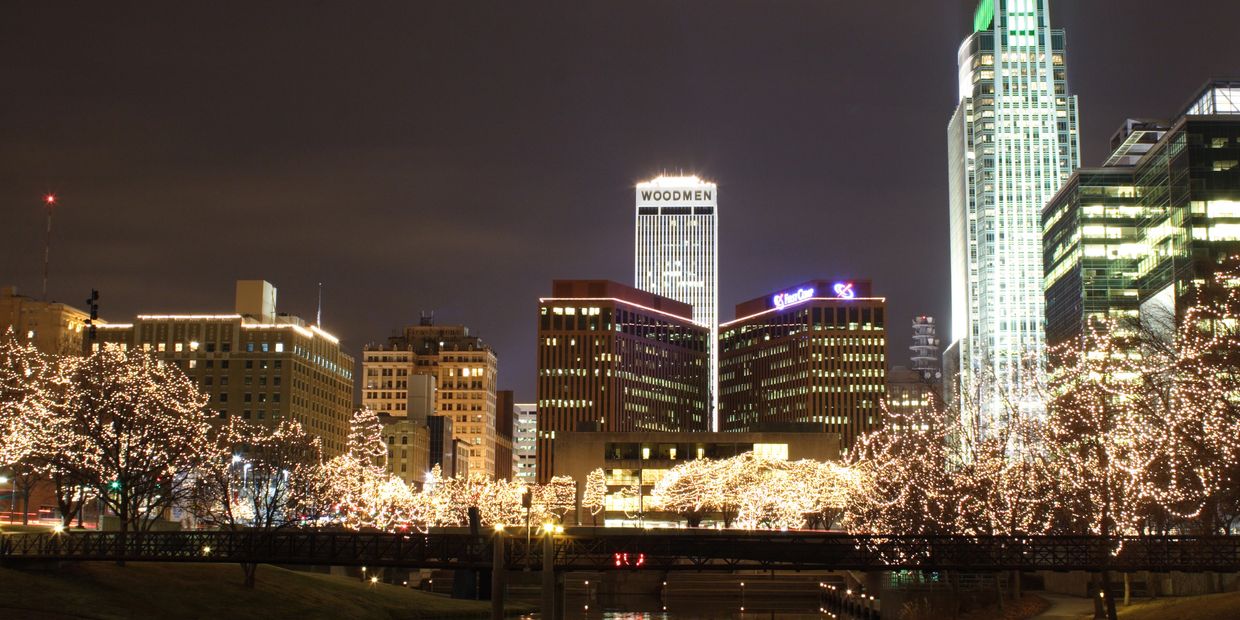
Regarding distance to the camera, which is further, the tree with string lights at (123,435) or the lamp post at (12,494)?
the lamp post at (12,494)

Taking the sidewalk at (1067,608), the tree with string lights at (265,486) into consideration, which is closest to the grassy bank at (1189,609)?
the sidewalk at (1067,608)

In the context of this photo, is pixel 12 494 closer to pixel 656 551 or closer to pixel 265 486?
pixel 265 486

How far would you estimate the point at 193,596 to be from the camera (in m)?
82.3

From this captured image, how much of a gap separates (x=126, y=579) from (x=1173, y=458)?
6218 cm

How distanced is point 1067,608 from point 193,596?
54901 mm

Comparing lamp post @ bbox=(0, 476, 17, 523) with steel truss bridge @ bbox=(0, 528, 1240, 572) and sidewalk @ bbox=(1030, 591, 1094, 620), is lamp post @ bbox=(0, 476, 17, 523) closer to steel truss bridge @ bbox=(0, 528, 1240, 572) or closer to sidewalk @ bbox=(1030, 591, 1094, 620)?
steel truss bridge @ bbox=(0, 528, 1240, 572)

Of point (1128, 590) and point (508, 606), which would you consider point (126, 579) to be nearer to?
point (508, 606)

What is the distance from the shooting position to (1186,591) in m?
85.1

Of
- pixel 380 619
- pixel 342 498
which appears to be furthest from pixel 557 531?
pixel 342 498

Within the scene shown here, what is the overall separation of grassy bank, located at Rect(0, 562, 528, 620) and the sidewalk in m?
43.7

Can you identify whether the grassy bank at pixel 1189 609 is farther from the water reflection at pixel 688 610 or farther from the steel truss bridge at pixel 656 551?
the water reflection at pixel 688 610

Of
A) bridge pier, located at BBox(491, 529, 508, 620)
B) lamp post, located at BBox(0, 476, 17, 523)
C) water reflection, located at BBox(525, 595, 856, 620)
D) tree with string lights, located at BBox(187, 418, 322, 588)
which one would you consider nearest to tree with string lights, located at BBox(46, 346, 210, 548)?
tree with string lights, located at BBox(187, 418, 322, 588)

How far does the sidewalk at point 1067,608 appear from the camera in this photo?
79.6 metres

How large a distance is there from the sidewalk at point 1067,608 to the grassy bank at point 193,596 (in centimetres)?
4369
